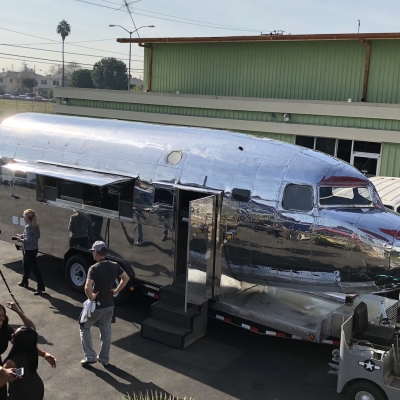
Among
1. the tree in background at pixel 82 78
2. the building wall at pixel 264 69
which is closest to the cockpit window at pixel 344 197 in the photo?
the building wall at pixel 264 69

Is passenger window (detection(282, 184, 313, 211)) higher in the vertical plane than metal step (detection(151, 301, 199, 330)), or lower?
higher

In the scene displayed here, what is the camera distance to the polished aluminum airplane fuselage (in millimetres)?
7970

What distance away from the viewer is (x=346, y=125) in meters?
18.8

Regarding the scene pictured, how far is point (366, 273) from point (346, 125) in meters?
11.9

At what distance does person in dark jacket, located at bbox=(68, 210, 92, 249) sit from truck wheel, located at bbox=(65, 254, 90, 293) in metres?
0.29

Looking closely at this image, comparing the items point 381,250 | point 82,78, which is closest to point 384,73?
point 381,250

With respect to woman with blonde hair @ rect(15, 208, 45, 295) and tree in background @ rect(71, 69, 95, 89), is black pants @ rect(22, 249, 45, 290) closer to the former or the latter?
woman with blonde hair @ rect(15, 208, 45, 295)

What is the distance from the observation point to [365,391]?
6.97m

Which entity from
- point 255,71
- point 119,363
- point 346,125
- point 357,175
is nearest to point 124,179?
point 119,363

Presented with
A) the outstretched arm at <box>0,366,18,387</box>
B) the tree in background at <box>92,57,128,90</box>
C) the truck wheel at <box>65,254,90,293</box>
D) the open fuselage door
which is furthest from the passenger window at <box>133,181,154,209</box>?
the tree in background at <box>92,57,128,90</box>

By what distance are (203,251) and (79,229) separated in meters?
3.24

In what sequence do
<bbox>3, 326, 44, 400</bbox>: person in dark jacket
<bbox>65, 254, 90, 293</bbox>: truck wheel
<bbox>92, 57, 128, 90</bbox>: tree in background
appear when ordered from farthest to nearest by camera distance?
1. <bbox>92, 57, 128, 90</bbox>: tree in background
2. <bbox>65, 254, 90, 293</bbox>: truck wheel
3. <bbox>3, 326, 44, 400</bbox>: person in dark jacket

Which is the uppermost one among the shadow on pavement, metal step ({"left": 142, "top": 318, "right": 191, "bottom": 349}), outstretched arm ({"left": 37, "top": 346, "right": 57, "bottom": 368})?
outstretched arm ({"left": 37, "top": 346, "right": 57, "bottom": 368})

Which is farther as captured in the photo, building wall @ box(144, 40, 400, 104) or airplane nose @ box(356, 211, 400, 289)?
building wall @ box(144, 40, 400, 104)
